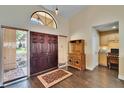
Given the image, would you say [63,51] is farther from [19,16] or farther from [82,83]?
[19,16]

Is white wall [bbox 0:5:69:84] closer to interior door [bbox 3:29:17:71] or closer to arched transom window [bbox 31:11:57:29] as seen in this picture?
arched transom window [bbox 31:11:57:29]

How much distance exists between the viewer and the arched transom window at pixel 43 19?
4.97 m

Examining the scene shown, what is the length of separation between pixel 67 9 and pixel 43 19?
4.66 feet

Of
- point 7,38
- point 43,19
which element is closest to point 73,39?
point 43,19

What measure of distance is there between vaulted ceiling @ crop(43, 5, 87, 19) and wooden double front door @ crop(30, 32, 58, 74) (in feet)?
4.59

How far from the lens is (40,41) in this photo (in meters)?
5.18

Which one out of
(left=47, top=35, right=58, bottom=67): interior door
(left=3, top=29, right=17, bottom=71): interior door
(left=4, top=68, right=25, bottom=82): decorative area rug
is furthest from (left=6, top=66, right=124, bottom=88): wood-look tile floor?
(left=3, top=29, right=17, bottom=71): interior door

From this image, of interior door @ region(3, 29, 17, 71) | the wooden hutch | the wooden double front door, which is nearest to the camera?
the wooden double front door

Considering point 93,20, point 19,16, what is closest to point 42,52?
point 19,16

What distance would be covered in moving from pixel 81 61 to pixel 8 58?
3.92 metres

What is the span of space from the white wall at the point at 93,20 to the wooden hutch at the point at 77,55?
0.32 m

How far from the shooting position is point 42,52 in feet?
17.4

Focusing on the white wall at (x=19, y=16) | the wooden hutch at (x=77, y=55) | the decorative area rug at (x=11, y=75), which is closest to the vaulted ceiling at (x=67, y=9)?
the white wall at (x=19, y=16)

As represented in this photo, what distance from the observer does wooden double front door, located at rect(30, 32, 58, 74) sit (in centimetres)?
483
